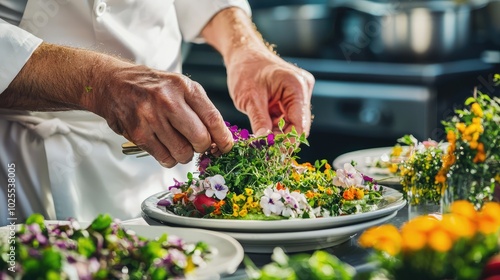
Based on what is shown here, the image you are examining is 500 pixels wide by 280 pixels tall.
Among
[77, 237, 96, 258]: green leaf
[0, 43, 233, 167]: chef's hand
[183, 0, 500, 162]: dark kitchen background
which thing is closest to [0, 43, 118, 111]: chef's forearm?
[0, 43, 233, 167]: chef's hand

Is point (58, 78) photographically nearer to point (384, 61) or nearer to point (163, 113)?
point (163, 113)

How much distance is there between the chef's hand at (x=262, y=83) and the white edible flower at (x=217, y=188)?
393 mm

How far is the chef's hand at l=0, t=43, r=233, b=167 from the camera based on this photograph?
4.26 ft

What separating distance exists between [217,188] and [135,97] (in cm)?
21

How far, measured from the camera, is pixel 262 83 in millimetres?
1836

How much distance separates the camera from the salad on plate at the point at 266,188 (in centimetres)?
124

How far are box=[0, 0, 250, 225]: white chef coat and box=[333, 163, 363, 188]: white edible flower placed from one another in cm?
60

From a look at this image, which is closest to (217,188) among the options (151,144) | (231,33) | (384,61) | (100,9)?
(151,144)

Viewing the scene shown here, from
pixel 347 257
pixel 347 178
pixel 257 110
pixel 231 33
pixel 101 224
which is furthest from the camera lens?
pixel 231 33

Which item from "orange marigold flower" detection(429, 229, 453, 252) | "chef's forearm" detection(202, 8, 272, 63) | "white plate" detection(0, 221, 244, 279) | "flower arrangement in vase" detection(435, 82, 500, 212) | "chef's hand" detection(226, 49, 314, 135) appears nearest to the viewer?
"orange marigold flower" detection(429, 229, 453, 252)

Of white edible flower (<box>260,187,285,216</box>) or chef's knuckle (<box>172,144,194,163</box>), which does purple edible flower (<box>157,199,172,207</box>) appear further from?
white edible flower (<box>260,187,285,216</box>)

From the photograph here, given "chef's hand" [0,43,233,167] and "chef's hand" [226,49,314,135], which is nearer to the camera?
"chef's hand" [0,43,233,167]

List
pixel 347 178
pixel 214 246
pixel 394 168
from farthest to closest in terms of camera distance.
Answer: pixel 394 168 → pixel 347 178 → pixel 214 246

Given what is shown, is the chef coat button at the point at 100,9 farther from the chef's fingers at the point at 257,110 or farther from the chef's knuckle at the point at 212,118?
the chef's knuckle at the point at 212,118
